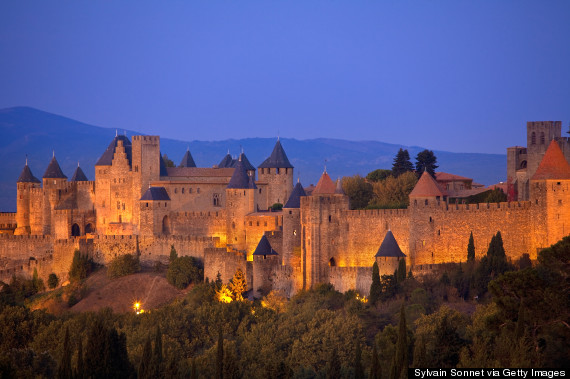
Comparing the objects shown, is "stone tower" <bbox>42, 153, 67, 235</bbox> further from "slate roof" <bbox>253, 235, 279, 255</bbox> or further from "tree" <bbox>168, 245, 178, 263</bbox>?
"slate roof" <bbox>253, 235, 279, 255</bbox>

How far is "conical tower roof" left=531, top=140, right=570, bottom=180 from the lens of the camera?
42.1 m

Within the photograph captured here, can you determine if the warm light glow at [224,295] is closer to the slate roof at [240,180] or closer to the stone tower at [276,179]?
the slate roof at [240,180]

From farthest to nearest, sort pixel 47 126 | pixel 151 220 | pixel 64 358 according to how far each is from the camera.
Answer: pixel 47 126 → pixel 151 220 → pixel 64 358

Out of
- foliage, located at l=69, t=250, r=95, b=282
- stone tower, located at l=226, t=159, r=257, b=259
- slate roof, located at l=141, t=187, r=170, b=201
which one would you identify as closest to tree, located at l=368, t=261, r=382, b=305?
stone tower, located at l=226, t=159, r=257, b=259

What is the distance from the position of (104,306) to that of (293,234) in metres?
11.2

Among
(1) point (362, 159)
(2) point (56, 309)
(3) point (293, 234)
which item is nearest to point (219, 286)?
Result: (3) point (293, 234)

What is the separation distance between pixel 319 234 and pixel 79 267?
51.9ft

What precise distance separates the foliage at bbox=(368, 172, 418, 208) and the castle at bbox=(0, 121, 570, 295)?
479 cm

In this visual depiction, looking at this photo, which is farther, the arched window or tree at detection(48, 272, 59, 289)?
the arched window

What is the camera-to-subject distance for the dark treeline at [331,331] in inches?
1220

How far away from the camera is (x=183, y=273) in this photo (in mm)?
52156

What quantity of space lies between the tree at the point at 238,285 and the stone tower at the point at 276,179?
9246mm

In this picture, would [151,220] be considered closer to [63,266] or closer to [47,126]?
[63,266]

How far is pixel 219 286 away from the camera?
164ft
